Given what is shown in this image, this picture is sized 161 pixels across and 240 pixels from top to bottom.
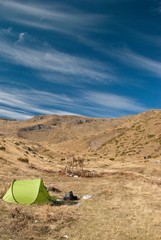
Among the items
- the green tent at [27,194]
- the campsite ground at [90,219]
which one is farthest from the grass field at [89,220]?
the green tent at [27,194]

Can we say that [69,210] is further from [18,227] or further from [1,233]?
[1,233]

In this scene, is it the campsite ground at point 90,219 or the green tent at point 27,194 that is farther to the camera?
the green tent at point 27,194

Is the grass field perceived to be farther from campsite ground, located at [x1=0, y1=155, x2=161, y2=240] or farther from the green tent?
the green tent

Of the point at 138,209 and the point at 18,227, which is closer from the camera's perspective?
the point at 18,227

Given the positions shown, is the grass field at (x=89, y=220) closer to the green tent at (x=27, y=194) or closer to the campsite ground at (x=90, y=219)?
the campsite ground at (x=90, y=219)

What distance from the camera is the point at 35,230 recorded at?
1748 cm

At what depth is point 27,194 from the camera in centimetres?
2438

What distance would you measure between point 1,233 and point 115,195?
14.8 metres

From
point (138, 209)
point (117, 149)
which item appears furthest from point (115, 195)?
point (117, 149)

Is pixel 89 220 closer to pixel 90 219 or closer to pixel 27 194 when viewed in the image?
pixel 90 219

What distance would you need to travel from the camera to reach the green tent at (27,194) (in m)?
23.9

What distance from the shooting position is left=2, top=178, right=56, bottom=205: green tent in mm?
23855

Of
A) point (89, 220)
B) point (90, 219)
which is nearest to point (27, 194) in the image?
point (90, 219)

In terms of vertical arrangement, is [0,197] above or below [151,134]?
below
